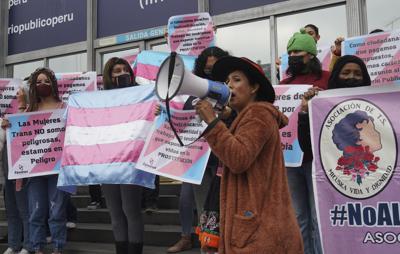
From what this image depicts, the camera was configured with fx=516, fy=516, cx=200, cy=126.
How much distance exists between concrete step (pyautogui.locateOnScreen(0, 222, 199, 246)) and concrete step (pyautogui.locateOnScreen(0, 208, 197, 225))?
0.37 feet

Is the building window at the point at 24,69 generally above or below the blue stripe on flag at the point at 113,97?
above

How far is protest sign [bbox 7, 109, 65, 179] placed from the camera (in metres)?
5.14

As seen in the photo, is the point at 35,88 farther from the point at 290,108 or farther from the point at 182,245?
the point at 290,108

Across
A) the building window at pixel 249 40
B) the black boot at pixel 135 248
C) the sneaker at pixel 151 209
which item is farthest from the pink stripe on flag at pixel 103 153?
the building window at pixel 249 40

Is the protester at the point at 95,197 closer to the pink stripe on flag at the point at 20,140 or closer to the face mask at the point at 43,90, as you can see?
the pink stripe on flag at the point at 20,140

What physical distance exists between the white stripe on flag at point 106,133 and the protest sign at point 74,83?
814 millimetres

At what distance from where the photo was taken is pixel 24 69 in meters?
12.4

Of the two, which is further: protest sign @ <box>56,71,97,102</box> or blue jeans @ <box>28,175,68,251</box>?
protest sign @ <box>56,71,97,102</box>

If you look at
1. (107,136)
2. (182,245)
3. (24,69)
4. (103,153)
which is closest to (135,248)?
(182,245)

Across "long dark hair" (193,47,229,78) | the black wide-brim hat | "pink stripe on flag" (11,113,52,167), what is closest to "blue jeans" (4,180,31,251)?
"pink stripe on flag" (11,113,52,167)

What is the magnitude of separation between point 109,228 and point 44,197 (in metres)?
1.13

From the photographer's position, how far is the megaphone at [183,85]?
2208 millimetres

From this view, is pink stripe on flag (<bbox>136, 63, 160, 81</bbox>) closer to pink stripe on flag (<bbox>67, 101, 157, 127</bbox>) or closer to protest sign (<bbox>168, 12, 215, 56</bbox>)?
protest sign (<bbox>168, 12, 215, 56</bbox>)

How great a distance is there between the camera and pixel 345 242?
3510 mm
